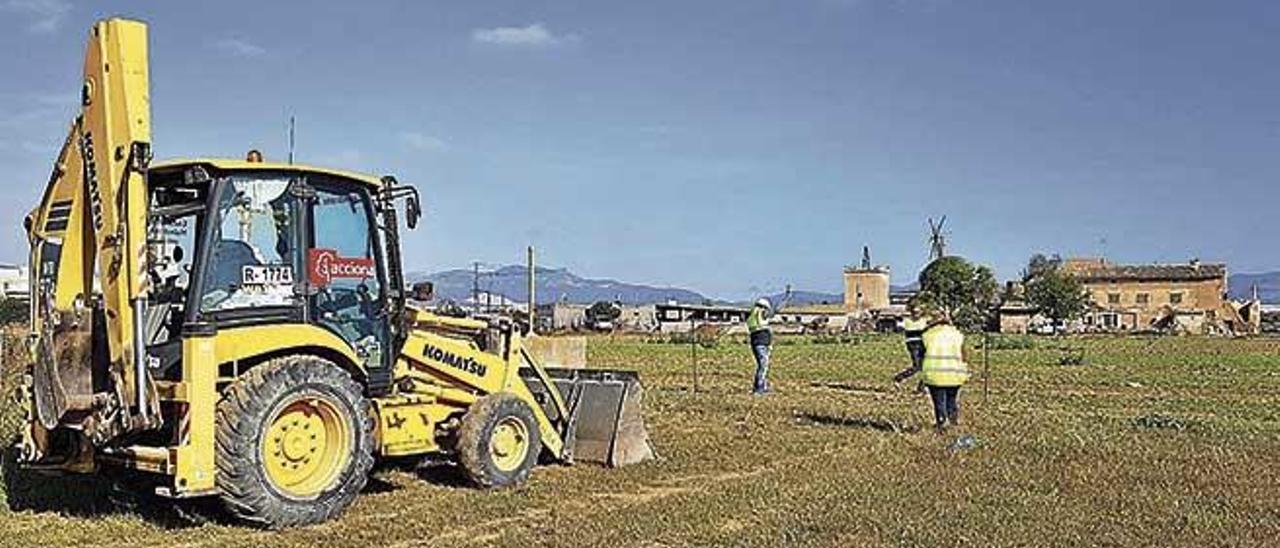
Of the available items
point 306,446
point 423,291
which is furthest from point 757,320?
point 306,446

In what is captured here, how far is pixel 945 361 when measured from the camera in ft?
50.8

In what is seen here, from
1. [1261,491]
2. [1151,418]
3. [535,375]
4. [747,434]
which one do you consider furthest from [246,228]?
[1151,418]

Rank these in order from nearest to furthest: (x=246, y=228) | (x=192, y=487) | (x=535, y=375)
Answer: (x=192, y=487)
(x=246, y=228)
(x=535, y=375)

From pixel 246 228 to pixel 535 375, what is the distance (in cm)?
350

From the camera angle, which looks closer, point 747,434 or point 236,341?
point 236,341

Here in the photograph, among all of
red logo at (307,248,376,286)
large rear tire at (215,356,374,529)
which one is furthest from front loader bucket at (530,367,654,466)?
large rear tire at (215,356,374,529)

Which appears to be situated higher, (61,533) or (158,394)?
(158,394)

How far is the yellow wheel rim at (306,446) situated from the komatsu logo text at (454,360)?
4.84ft

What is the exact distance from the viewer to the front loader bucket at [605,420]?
41.4 feet

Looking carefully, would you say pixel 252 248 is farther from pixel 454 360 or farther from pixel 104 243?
pixel 454 360

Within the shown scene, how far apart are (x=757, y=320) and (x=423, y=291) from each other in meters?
12.3

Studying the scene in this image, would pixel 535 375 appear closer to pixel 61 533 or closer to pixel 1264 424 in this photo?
pixel 61 533

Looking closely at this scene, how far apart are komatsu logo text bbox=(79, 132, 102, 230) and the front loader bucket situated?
4.48 metres

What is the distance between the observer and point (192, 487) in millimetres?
8891
